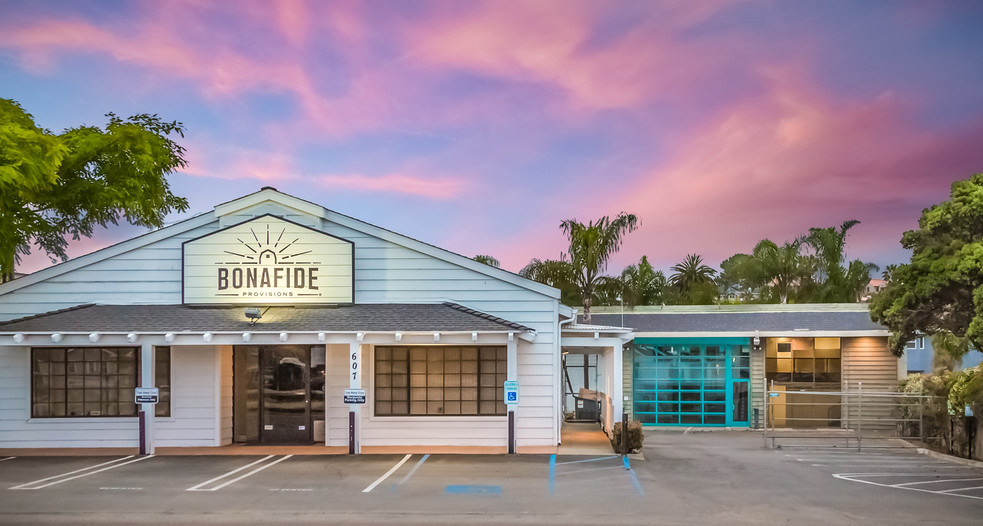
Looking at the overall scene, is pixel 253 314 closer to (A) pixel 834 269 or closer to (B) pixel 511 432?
(B) pixel 511 432

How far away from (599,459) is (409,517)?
599cm

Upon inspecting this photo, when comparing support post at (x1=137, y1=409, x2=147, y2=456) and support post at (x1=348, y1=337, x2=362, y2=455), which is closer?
support post at (x1=348, y1=337, x2=362, y2=455)

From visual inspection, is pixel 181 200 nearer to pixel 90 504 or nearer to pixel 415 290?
pixel 415 290

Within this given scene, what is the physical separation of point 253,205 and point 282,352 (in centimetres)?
347

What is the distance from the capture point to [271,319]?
55.1ft

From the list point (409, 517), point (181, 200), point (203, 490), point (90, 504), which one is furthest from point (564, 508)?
point (181, 200)

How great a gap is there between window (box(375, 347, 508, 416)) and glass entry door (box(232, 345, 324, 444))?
58.6 inches

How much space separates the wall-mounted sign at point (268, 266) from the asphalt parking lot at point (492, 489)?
370 centimetres

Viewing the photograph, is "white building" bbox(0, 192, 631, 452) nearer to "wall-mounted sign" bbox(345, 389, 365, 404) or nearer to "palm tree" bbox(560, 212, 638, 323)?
"wall-mounted sign" bbox(345, 389, 365, 404)

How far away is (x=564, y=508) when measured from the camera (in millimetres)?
11297

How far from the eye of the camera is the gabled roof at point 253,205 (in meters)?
17.7

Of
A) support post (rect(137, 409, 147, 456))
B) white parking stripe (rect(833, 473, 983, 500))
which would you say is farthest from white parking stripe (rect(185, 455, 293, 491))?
white parking stripe (rect(833, 473, 983, 500))

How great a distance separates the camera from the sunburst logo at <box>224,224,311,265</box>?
1759 centimetres

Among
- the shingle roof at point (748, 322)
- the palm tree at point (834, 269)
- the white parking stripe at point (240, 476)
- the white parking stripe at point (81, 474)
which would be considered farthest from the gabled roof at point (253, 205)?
the palm tree at point (834, 269)
